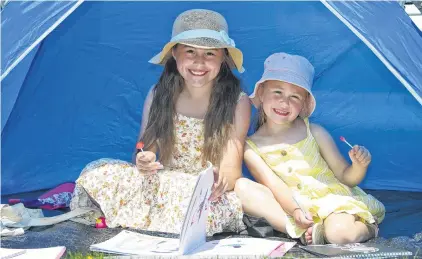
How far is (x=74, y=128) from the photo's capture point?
2.73 metres

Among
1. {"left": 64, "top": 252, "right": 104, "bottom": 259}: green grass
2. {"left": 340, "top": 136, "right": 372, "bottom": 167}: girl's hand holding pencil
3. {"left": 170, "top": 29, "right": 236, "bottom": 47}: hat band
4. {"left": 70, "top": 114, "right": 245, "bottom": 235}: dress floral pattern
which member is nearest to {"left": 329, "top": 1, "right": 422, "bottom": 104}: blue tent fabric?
{"left": 340, "top": 136, "right": 372, "bottom": 167}: girl's hand holding pencil

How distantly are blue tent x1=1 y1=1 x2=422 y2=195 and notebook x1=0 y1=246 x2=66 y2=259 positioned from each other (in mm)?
783

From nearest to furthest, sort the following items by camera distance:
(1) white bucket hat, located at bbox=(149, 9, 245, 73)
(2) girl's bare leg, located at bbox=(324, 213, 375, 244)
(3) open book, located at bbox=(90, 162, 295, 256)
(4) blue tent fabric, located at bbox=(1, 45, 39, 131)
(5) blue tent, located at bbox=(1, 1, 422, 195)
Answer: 1. (3) open book, located at bbox=(90, 162, 295, 256)
2. (2) girl's bare leg, located at bbox=(324, 213, 375, 244)
3. (1) white bucket hat, located at bbox=(149, 9, 245, 73)
4. (4) blue tent fabric, located at bbox=(1, 45, 39, 131)
5. (5) blue tent, located at bbox=(1, 1, 422, 195)

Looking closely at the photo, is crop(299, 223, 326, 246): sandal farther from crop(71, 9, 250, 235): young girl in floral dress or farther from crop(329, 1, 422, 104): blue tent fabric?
crop(329, 1, 422, 104): blue tent fabric

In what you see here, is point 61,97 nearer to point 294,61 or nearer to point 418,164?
point 294,61

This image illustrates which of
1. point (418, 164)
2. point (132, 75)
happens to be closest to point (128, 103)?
point (132, 75)

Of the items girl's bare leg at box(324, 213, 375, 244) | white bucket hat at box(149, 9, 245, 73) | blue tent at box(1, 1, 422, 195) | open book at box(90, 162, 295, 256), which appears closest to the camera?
open book at box(90, 162, 295, 256)

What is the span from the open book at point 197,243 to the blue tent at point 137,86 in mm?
805

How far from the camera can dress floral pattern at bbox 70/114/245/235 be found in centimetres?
211

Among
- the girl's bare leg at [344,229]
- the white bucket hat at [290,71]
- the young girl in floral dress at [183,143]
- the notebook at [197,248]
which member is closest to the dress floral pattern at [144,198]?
the young girl in floral dress at [183,143]

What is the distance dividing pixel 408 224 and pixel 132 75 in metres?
1.11

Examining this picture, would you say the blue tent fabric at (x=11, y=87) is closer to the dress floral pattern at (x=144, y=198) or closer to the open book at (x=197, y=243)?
the dress floral pattern at (x=144, y=198)

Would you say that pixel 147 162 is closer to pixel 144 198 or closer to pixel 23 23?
pixel 144 198

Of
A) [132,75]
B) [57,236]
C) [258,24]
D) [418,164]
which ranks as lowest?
[57,236]
